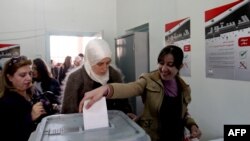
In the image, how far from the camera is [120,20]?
4.19 meters

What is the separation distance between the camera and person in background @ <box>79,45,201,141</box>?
4.27 ft

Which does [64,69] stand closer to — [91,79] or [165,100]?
[91,79]

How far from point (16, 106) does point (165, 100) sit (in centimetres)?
87

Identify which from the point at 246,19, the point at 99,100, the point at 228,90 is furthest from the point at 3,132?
the point at 246,19

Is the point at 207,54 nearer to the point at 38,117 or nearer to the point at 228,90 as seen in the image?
the point at 228,90

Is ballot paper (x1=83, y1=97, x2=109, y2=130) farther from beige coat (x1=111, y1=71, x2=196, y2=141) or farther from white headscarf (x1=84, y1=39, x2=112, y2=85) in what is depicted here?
white headscarf (x1=84, y1=39, x2=112, y2=85)

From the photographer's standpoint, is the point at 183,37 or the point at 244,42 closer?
the point at 244,42

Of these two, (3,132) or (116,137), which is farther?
(3,132)

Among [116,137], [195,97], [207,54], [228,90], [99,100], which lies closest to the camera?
[116,137]

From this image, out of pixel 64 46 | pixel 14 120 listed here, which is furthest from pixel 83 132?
pixel 64 46

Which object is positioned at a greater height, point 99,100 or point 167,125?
point 99,100

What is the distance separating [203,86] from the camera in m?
1.99

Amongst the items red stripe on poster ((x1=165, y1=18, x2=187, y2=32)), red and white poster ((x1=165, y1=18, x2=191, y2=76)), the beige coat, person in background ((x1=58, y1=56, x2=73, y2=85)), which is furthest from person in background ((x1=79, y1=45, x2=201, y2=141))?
person in background ((x1=58, y1=56, x2=73, y2=85))

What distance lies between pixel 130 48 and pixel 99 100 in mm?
2281
